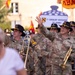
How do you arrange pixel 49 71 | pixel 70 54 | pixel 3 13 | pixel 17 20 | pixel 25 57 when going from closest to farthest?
pixel 70 54
pixel 49 71
pixel 25 57
pixel 3 13
pixel 17 20

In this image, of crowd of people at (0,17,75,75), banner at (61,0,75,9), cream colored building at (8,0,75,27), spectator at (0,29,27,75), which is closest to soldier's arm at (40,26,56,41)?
crowd of people at (0,17,75,75)

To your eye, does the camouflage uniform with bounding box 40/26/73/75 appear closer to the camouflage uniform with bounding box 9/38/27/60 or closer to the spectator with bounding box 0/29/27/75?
the camouflage uniform with bounding box 9/38/27/60

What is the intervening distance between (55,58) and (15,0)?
47561 millimetres

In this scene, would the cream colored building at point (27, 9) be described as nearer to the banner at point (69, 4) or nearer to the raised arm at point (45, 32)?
the banner at point (69, 4)

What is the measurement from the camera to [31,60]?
45.7 ft

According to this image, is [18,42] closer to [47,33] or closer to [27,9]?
[47,33]

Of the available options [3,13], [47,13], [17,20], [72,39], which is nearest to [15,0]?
[17,20]

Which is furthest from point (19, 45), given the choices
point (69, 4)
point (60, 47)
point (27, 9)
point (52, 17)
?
point (27, 9)

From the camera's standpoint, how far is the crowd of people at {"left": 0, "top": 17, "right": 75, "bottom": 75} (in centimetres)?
1117

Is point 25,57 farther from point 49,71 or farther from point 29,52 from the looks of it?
point 49,71

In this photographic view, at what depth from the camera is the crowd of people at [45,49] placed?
1117 centimetres

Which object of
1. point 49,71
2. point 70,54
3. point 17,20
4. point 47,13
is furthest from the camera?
A: point 17,20

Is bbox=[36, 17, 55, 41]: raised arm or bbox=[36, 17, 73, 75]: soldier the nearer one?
bbox=[36, 17, 73, 75]: soldier

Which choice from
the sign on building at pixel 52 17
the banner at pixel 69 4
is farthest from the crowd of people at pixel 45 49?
the banner at pixel 69 4
